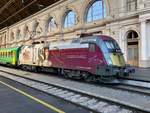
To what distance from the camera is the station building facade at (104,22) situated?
31.8m

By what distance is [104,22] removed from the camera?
1517 inches

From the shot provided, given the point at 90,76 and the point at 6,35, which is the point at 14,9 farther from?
the point at 90,76

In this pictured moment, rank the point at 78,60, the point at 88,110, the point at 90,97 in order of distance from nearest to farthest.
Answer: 1. the point at 88,110
2. the point at 90,97
3. the point at 78,60

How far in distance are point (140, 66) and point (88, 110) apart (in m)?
23.6

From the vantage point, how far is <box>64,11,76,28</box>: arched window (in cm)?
4760

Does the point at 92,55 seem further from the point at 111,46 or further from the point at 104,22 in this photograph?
the point at 104,22

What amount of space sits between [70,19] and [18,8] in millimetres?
26581

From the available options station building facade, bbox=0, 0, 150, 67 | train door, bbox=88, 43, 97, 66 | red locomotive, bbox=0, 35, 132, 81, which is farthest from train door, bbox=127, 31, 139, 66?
train door, bbox=88, 43, 97, 66

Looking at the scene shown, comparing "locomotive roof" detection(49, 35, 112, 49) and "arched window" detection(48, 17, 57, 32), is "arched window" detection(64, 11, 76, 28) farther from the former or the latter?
"locomotive roof" detection(49, 35, 112, 49)

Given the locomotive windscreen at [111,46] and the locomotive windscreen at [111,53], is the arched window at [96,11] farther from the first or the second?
the locomotive windscreen at [111,53]

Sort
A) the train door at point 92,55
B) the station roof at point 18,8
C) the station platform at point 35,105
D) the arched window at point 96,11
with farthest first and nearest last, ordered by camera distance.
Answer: the station roof at point 18,8
the arched window at point 96,11
the train door at point 92,55
the station platform at point 35,105

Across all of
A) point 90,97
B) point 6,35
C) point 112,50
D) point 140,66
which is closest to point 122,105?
point 90,97

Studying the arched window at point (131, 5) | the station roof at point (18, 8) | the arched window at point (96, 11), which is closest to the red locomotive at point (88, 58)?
the arched window at point (131, 5)

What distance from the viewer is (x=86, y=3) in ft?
142
